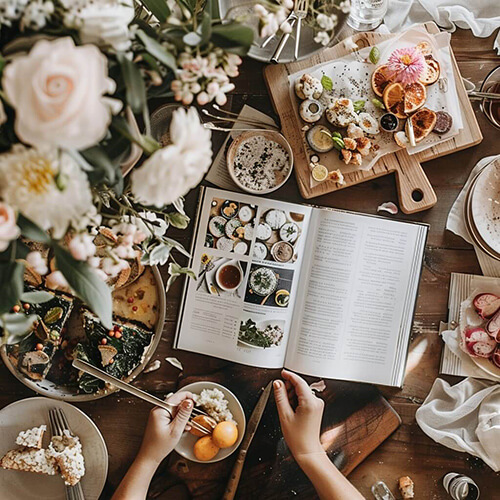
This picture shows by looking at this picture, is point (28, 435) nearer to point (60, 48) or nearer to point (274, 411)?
point (274, 411)

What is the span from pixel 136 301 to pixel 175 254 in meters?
0.15

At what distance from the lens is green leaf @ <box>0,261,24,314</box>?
24.6 inches

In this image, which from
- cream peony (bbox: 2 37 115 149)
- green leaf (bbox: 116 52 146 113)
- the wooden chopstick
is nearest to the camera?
cream peony (bbox: 2 37 115 149)

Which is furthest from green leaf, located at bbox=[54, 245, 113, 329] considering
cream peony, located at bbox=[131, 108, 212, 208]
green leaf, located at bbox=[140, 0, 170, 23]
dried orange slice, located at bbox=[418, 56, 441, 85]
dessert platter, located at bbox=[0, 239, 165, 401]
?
dried orange slice, located at bbox=[418, 56, 441, 85]

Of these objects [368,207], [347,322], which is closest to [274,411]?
[347,322]

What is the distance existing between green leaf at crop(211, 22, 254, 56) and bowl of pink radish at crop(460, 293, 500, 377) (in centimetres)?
95

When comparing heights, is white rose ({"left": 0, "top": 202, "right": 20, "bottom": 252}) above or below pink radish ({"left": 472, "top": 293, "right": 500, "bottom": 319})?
above

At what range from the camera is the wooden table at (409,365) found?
138 centimetres

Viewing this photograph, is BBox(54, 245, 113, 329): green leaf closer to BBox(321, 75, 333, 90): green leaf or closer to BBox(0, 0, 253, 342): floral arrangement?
BBox(0, 0, 253, 342): floral arrangement

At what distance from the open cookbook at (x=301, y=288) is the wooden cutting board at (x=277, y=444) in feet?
0.16

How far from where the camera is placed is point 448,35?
1.34m

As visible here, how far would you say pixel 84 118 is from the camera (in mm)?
482

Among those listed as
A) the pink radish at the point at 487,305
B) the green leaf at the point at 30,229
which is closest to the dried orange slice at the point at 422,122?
the pink radish at the point at 487,305

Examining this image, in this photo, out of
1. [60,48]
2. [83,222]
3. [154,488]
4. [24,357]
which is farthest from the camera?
[154,488]
